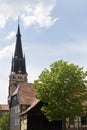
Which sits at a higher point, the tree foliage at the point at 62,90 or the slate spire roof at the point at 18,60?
the slate spire roof at the point at 18,60

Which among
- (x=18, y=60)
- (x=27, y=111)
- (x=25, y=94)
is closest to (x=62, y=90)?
(x=27, y=111)

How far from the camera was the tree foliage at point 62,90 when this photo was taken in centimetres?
5188

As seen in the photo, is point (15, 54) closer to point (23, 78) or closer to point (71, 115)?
point (23, 78)

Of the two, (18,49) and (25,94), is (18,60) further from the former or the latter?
(25,94)

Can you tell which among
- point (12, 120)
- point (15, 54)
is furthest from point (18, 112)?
point (15, 54)

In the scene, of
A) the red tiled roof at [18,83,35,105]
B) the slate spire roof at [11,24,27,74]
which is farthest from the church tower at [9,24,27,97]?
the red tiled roof at [18,83,35,105]

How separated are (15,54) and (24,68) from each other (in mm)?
7580

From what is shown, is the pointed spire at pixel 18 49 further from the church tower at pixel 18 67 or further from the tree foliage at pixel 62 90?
the tree foliage at pixel 62 90

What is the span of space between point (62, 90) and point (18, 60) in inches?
4384

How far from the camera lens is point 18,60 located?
162 metres

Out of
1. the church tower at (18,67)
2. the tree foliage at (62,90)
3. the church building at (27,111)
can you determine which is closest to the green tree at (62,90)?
the tree foliage at (62,90)

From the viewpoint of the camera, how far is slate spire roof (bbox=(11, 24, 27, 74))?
162 meters

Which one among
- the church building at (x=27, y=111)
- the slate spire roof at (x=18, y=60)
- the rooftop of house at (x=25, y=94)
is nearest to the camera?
the church building at (x=27, y=111)

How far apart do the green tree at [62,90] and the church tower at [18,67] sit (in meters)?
109
